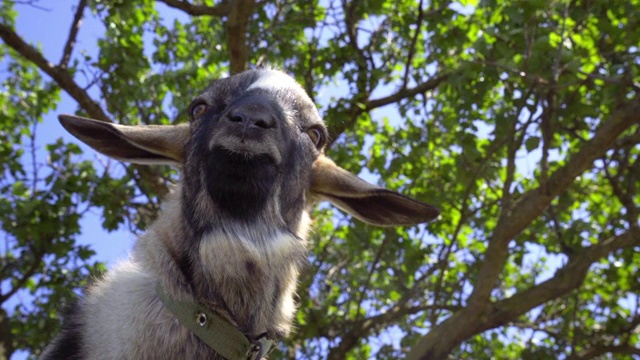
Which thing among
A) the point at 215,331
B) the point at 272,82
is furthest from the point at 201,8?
the point at 215,331

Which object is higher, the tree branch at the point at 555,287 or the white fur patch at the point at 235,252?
the tree branch at the point at 555,287

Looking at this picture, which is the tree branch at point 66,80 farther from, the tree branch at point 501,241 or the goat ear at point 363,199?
the goat ear at point 363,199

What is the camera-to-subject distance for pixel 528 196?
660 cm

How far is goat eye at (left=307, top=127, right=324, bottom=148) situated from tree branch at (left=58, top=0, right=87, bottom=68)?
199 inches

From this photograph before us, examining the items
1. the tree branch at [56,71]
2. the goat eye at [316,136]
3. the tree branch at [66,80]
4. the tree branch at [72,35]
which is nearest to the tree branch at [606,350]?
the tree branch at [66,80]

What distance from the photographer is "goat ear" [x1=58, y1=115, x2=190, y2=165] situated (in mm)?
3645

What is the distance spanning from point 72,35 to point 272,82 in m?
5.36

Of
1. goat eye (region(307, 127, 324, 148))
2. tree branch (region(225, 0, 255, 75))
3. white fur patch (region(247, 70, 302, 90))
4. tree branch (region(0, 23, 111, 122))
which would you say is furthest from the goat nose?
tree branch (region(0, 23, 111, 122))

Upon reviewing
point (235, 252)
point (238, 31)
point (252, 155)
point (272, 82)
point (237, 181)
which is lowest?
point (235, 252)

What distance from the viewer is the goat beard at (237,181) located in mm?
3266

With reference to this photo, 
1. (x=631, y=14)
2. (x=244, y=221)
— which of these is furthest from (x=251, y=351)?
(x=631, y=14)

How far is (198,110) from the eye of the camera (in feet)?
12.3

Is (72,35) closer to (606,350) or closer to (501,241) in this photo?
(501,241)

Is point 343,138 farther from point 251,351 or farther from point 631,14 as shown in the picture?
point 251,351
